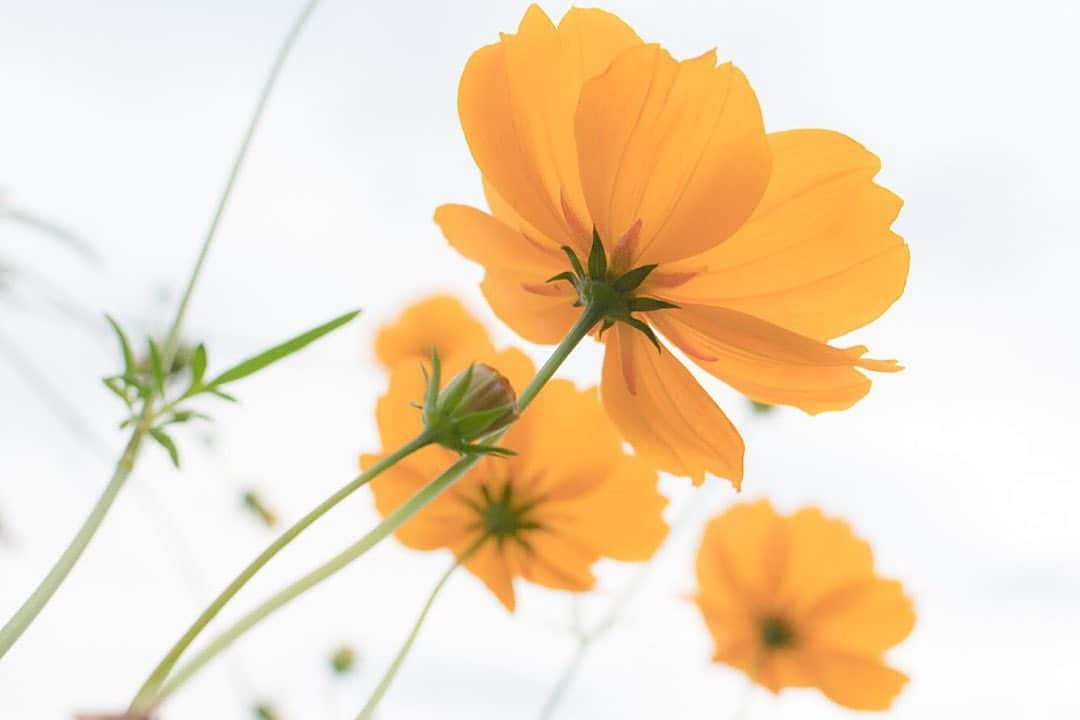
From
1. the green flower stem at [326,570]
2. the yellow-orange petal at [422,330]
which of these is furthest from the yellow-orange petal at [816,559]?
the green flower stem at [326,570]

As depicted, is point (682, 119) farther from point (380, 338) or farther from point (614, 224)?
point (380, 338)

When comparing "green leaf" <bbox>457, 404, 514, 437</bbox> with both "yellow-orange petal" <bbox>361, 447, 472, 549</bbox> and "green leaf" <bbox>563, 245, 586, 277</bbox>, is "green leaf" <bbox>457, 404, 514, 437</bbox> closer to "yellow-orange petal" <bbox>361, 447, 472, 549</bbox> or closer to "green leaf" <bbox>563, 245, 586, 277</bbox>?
"green leaf" <bbox>563, 245, 586, 277</bbox>

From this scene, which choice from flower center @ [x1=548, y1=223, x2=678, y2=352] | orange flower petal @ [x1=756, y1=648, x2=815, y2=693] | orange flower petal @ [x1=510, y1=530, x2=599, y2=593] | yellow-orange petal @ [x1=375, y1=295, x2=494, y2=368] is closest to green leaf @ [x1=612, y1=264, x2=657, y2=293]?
flower center @ [x1=548, y1=223, x2=678, y2=352]

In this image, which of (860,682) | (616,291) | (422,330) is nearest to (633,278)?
(616,291)

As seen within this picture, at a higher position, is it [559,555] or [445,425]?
[559,555]

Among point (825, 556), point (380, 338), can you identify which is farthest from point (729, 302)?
point (380, 338)

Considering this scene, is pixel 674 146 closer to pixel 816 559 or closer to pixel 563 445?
pixel 563 445
